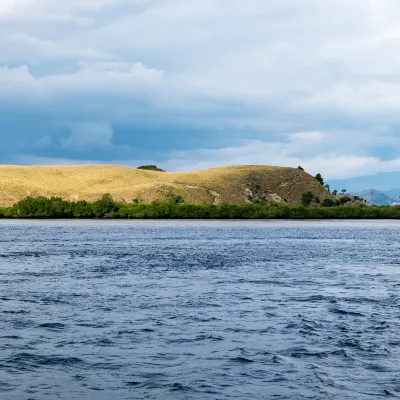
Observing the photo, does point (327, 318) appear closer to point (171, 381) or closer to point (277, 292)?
point (277, 292)

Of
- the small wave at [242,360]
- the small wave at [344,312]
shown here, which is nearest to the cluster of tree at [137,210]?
the small wave at [344,312]

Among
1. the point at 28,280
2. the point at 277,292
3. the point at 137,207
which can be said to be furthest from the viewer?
the point at 137,207

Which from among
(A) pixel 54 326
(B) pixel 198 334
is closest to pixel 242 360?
(B) pixel 198 334

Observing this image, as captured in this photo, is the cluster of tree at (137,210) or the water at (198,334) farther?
the cluster of tree at (137,210)

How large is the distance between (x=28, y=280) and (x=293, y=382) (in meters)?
24.9

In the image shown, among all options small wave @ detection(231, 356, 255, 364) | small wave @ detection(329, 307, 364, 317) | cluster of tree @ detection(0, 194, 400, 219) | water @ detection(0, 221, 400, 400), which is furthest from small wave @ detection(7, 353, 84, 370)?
cluster of tree @ detection(0, 194, 400, 219)

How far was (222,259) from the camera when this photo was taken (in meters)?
58.5

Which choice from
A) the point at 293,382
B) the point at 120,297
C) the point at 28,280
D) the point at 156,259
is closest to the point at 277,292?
the point at 120,297

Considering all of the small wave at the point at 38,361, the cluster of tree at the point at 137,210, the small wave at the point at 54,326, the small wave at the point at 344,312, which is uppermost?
the cluster of tree at the point at 137,210

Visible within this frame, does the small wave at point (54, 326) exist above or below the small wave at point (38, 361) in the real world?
above

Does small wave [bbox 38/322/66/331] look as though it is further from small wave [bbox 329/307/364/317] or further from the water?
small wave [bbox 329/307/364/317]

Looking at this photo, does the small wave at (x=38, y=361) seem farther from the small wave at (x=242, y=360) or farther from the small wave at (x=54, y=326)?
the small wave at (x=54, y=326)

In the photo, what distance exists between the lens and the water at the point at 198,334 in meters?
17.3

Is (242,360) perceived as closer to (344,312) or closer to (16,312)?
(344,312)
